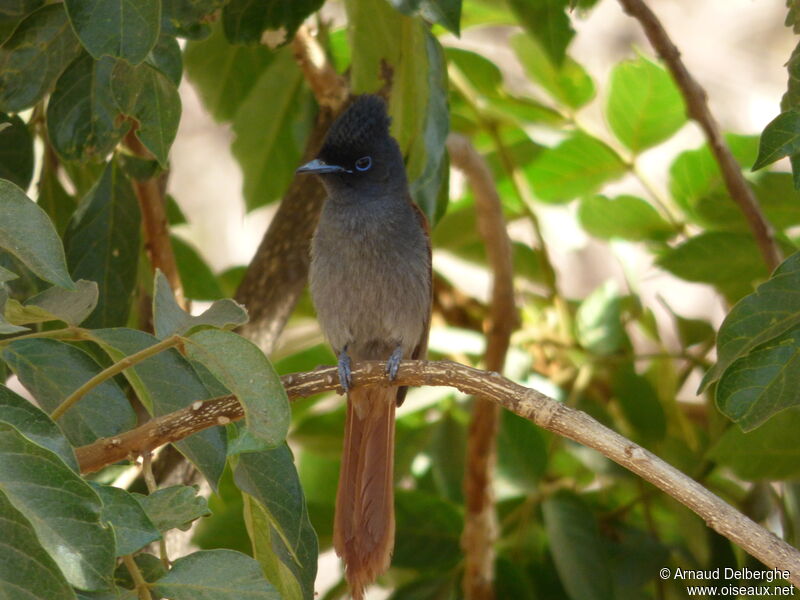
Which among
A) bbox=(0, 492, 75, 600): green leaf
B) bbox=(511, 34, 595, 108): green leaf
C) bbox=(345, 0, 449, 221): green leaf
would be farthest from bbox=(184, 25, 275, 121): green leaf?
bbox=(0, 492, 75, 600): green leaf

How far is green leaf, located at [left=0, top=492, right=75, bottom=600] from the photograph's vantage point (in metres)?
1.32

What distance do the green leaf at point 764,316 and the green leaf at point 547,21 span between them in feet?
3.55

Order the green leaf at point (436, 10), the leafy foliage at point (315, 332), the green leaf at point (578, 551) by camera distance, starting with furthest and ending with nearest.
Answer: the green leaf at point (578, 551) < the green leaf at point (436, 10) < the leafy foliage at point (315, 332)

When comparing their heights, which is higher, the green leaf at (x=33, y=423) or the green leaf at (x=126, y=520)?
the green leaf at (x=33, y=423)

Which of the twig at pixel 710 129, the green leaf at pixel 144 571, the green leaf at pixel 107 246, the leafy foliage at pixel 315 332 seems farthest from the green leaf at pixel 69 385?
the twig at pixel 710 129

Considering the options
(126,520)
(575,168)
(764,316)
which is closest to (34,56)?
(126,520)

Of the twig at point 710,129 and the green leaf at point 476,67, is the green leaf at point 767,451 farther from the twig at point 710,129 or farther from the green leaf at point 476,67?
the green leaf at point 476,67

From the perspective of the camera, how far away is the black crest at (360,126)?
9.84 ft

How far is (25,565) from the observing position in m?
1.33

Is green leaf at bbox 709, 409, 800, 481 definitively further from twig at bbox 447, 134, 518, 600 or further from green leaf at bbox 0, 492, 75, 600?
green leaf at bbox 0, 492, 75, 600

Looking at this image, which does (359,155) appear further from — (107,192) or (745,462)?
(745,462)

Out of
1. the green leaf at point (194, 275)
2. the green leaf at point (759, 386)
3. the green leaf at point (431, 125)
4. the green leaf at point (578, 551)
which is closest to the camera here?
the green leaf at point (759, 386)

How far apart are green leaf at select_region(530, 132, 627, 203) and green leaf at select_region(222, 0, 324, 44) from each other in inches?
57.3

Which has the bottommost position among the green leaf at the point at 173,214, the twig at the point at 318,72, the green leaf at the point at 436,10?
the green leaf at the point at 436,10
